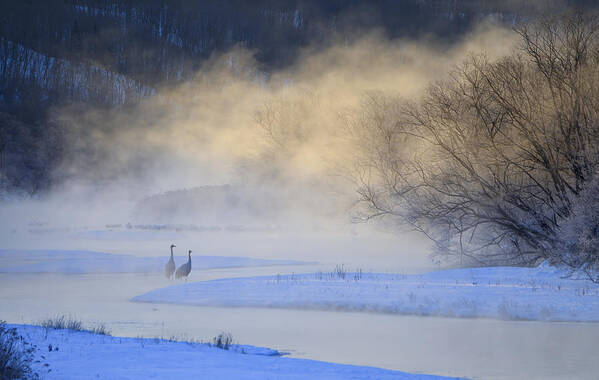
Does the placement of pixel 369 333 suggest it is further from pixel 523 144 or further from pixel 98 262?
pixel 98 262

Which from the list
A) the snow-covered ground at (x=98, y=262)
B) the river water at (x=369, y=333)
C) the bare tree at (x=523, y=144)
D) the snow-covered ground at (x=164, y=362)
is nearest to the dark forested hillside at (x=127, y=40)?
the snow-covered ground at (x=98, y=262)

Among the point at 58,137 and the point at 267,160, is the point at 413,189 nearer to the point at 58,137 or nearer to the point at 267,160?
the point at 267,160

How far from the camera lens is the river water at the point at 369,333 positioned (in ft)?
38.2

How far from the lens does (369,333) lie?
562 inches

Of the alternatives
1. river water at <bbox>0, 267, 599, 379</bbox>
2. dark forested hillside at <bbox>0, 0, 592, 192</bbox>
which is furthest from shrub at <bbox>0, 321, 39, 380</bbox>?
dark forested hillside at <bbox>0, 0, 592, 192</bbox>

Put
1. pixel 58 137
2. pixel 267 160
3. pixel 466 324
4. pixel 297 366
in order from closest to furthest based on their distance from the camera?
pixel 297 366, pixel 466 324, pixel 267 160, pixel 58 137

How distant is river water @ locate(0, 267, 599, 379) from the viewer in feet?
38.2

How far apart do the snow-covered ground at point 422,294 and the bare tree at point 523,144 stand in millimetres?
976

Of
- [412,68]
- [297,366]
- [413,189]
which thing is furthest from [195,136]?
[297,366]

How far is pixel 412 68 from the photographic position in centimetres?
4875

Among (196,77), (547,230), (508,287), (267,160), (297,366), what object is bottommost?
(297,366)

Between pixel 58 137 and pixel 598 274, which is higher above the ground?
pixel 58 137

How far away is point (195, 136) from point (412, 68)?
101 feet

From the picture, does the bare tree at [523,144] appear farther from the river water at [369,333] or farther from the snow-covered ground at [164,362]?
the snow-covered ground at [164,362]
